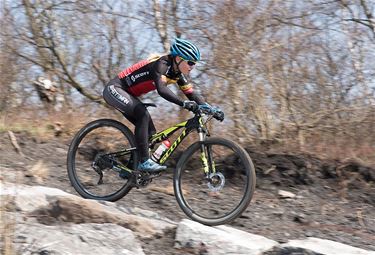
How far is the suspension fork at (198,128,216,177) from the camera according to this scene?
6072 mm

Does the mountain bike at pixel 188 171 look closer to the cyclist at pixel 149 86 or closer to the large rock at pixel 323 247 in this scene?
the cyclist at pixel 149 86

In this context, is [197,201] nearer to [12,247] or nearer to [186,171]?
[186,171]

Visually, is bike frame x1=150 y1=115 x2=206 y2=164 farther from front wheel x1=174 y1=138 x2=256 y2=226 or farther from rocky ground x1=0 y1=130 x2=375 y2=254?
rocky ground x1=0 y1=130 x2=375 y2=254

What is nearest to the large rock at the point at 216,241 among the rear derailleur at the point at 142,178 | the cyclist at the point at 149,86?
the rear derailleur at the point at 142,178

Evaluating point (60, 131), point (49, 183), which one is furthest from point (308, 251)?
point (60, 131)

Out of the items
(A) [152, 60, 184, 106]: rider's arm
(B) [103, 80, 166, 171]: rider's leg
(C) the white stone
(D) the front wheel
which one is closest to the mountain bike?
(D) the front wheel

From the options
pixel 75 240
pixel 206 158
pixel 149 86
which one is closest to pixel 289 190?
pixel 206 158

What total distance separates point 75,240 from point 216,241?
1221 millimetres

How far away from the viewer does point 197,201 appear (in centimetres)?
641

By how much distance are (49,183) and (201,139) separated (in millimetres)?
2350

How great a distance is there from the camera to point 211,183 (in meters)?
6.12

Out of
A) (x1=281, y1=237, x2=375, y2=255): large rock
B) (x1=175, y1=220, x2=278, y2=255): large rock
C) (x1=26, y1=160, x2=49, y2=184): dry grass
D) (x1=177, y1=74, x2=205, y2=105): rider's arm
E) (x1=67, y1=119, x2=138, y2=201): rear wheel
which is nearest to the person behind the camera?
(x1=281, y1=237, x2=375, y2=255): large rock

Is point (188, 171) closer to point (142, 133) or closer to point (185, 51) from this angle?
point (142, 133)

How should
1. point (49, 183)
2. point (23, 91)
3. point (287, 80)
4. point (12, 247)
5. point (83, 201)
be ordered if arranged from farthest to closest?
point (23, 91), point (287, 80), point (49, 183), point (83, 201), point (12, 247)
